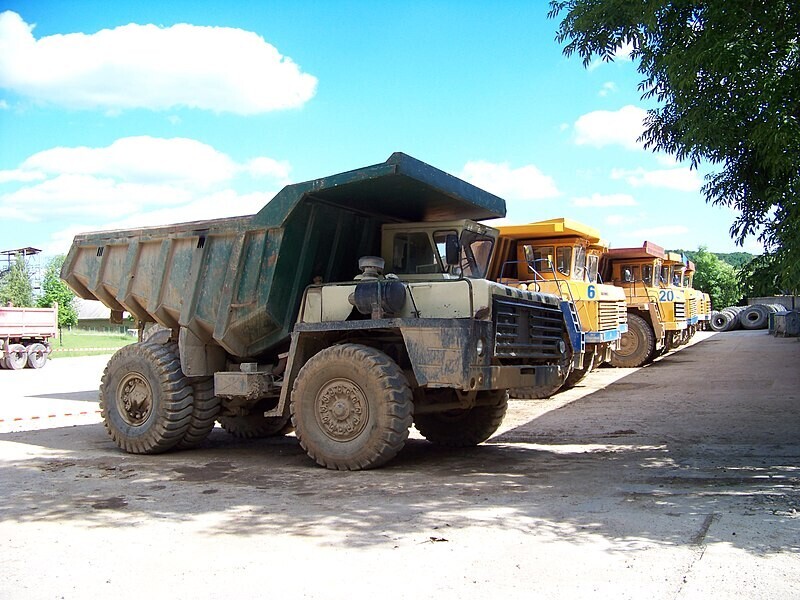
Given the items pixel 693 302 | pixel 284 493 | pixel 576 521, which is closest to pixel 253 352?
pixel 284 493

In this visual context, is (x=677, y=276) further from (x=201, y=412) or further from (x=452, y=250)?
(x=201, y=412)

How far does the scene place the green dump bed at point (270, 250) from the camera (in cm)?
789

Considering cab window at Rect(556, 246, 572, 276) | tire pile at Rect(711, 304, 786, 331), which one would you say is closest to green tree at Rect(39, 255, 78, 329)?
tire pile at Rect(711, 304, 786, 331)

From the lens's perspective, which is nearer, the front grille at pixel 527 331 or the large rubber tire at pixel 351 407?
the large rubber tire at pixel 351 407

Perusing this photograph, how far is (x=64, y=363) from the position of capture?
2802 cm

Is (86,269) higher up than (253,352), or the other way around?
(86,269)

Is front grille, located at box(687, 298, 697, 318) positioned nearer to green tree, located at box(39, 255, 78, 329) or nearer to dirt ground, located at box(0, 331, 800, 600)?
dirt ground, located at box(0, 331, 800, 600)

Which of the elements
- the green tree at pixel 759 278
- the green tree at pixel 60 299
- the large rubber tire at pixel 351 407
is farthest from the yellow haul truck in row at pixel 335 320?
the green tree at pixel 60 299

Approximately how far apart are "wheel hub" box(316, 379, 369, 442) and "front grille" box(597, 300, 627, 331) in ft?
25.1

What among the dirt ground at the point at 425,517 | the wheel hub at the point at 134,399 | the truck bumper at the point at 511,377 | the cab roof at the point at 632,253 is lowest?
the dirt ground at the point at 425,517

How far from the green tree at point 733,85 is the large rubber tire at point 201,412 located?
538 centimetres

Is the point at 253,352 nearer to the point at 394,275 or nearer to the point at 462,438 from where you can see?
the point at 394,275

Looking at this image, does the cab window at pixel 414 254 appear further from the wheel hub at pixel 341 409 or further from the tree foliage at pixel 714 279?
the tree foliage at pixel 714 279

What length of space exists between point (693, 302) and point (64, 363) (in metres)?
21.2
